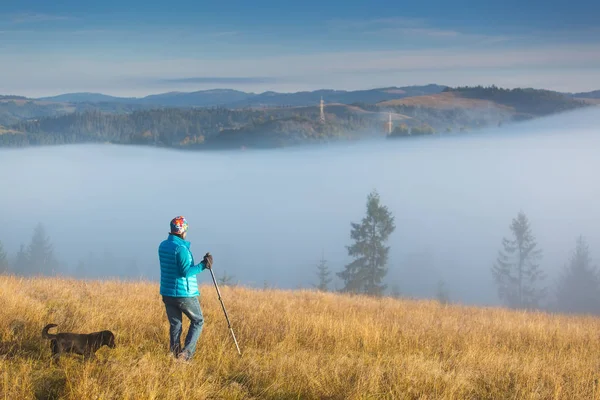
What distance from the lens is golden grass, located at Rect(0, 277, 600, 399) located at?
269 inches

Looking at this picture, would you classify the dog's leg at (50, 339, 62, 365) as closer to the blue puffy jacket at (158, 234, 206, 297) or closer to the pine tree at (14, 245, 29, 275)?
the blue puffy jacket at (158, 234, 206, 297)

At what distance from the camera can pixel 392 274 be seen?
509ft

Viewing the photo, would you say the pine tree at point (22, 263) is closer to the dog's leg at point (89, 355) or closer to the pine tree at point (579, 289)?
the pine tree at point (579, 289)

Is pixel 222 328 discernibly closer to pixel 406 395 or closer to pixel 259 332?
pixel 259 332

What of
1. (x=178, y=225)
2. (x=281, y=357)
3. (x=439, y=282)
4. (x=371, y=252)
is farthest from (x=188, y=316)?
(x=439, y=282)

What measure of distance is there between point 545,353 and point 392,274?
146141mm

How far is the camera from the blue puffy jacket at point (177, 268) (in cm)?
759

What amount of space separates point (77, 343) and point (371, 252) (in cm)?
6677

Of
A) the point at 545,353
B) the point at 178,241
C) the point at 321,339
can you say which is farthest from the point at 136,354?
the point at 545,353

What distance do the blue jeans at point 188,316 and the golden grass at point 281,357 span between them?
0.18 m

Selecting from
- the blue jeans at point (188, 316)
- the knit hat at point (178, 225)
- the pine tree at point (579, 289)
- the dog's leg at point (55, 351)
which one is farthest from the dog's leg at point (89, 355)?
the pine tree at point (579, 289)

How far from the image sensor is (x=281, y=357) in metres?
8.16

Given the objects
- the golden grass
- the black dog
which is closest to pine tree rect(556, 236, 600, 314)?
the golden grass

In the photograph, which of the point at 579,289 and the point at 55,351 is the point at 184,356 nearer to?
the point at 55,351
